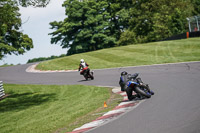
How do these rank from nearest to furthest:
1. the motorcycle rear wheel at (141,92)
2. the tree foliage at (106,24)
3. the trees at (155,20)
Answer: the motorcycle rear wheel at (141,92) < the trees at (155,20) < the tree foliage at (106,24)

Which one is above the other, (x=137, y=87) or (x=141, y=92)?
(x=137, y=87)

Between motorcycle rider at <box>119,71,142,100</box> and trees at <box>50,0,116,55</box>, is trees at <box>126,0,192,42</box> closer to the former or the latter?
trees at <box>50,0,116,55</box>

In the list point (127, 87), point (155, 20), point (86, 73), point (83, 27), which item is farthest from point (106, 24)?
point (127, 87)

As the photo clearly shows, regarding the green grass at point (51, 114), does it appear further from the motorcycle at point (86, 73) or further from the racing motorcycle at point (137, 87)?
the motorcycle at point (86, 73)

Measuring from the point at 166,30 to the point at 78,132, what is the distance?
4868cm

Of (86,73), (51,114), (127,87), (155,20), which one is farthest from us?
(155,20)

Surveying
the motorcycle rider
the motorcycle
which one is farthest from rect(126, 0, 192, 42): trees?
the motorcycle rider

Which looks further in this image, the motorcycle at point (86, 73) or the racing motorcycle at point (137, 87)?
the motorcycle at point (86, 73)

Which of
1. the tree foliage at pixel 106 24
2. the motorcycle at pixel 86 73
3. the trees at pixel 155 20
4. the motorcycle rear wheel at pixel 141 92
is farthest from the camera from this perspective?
the tree foliage at pixel 106 24

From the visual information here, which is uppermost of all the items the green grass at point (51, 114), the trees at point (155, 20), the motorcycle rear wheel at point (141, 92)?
the trees at point (155, 20)

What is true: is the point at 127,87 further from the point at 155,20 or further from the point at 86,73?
the point at 155,20

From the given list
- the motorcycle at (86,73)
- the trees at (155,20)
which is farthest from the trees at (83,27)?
the motorcycle at (86,73)

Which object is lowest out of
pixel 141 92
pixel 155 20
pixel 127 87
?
pixel 141 92

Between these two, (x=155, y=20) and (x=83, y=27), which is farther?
(x=83, y=27)
